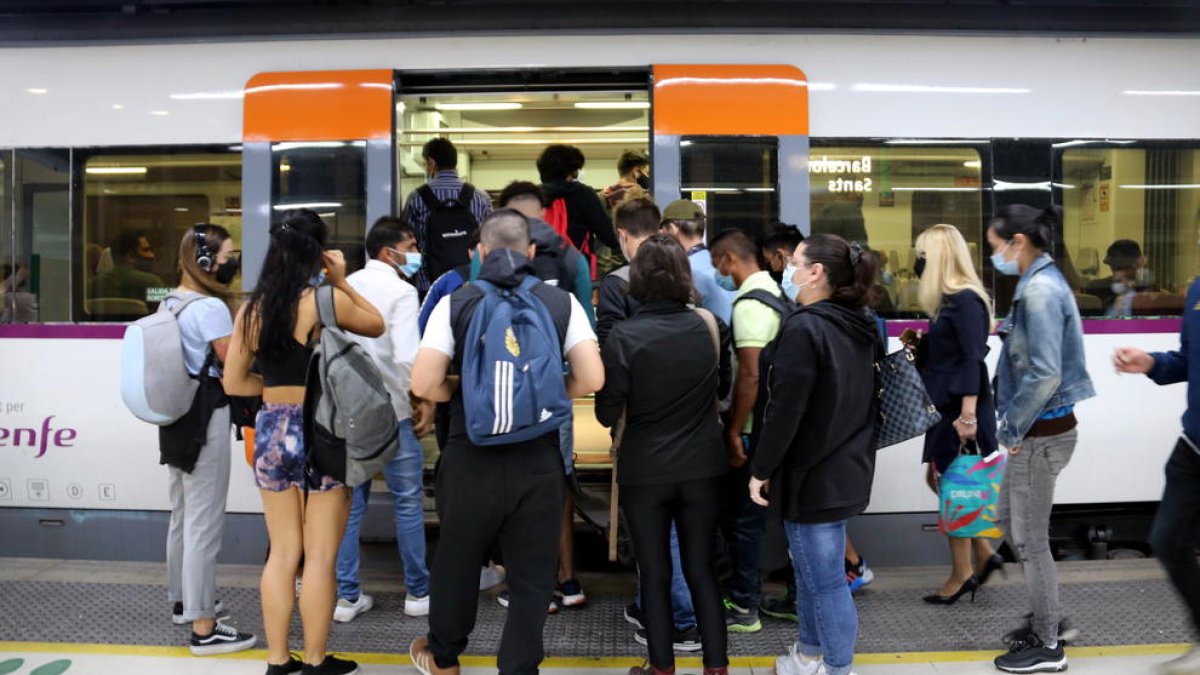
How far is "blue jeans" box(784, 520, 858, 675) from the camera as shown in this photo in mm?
3693

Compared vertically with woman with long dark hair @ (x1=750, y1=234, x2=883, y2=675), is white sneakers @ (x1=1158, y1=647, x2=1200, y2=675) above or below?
below

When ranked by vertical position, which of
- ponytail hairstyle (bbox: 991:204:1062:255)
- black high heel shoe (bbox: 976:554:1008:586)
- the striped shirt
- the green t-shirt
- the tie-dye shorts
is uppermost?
the striped shirt

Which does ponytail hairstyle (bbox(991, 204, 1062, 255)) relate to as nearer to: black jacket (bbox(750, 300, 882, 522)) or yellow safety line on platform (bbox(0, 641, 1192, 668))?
black jacket (bbox(750, 300, 882, 522))

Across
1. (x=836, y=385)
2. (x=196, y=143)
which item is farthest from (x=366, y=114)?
(x=836, y=385)

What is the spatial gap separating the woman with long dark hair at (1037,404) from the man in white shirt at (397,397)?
261 cm

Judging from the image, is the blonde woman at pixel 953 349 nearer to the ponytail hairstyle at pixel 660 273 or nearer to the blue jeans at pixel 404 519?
the ponytail hairstyle at pixel 660 273

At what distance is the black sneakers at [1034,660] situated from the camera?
13.6 feet

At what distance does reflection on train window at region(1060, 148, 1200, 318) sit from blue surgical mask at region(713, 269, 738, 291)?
87.9 inches

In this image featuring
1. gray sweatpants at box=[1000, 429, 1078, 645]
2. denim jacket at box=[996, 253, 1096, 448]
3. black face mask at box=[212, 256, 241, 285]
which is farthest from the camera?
black face mask at box=[212, 256, 241, 285]

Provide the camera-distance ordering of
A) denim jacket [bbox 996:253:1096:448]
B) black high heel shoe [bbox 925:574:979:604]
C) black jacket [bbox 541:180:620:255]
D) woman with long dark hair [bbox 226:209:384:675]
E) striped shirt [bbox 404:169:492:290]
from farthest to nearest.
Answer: black jacket [bbox 541:180:620:255] → striped shirt [bbox 404:169:492:290] → black high heel shoe [bbox 925:574:979:604] → denim jacket [bbox 996:253:1096:448] → woman with long dark hair [bbox 226:209:384:675]

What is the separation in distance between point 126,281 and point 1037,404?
4.80 metres

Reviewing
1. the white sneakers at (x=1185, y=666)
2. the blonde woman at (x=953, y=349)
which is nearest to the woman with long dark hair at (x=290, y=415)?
the blonde woman at (x=953, y=349)

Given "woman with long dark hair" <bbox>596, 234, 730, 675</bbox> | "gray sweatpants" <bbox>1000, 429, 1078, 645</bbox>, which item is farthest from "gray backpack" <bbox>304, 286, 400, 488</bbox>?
"gray sweatpants" <bbox>1000, 429, 1078, 645</bbox>

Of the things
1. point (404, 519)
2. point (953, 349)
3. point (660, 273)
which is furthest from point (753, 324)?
point (404, 519)
